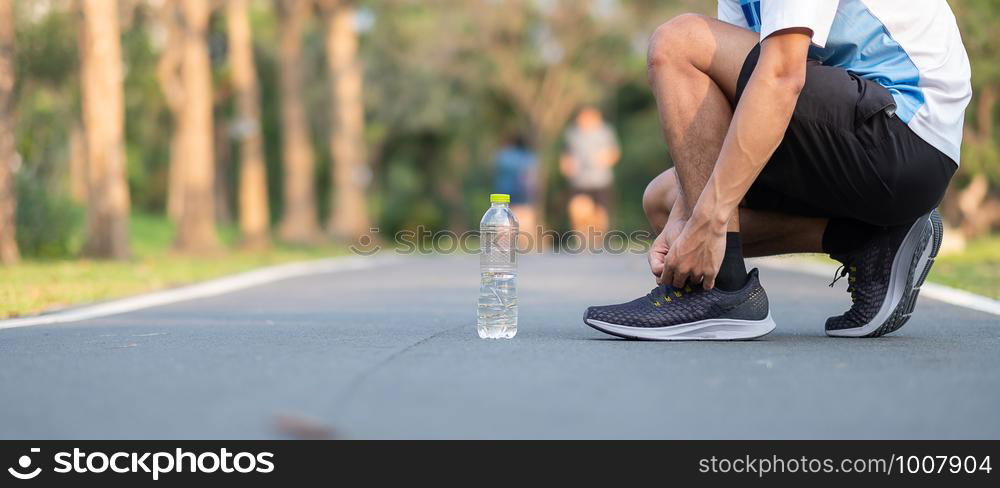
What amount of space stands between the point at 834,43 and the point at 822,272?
766 centimetres

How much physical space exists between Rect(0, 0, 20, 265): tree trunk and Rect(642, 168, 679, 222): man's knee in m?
11.4

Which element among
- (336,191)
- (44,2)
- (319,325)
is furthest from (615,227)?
(319,325)

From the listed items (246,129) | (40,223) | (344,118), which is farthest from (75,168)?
(40,223)

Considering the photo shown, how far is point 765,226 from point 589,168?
51.8 feet

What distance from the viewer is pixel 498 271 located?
738 cm

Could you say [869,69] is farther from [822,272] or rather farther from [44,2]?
[44,2]

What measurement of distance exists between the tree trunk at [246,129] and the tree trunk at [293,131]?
5.13 feet

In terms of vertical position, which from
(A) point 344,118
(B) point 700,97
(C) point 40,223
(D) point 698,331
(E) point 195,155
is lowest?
(C) point 40,223

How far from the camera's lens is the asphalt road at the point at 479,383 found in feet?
11.1

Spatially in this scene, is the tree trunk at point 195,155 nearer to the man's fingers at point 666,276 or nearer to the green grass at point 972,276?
the green grass at point 972,276

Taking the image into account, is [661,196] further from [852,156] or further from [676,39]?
[852,156]

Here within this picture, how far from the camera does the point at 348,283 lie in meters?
11.3

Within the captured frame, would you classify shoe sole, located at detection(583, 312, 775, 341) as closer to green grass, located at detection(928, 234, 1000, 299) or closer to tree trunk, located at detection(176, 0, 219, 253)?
green grass, located at detection(928, 234, 1000, 299)

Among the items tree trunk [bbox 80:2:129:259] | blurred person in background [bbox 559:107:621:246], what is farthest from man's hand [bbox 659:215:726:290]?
blurred person in background [bbox 559:107:621:246]
